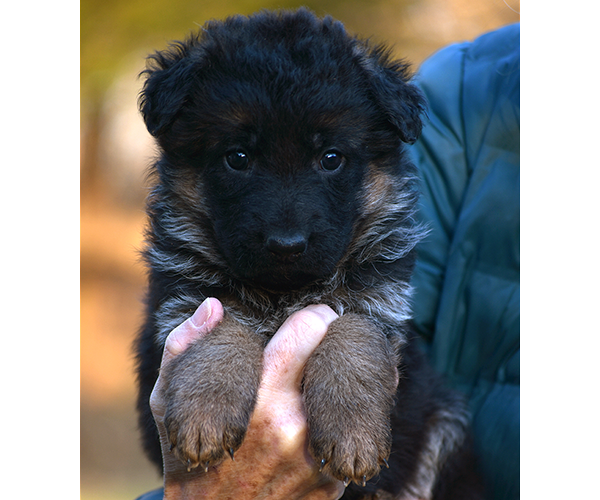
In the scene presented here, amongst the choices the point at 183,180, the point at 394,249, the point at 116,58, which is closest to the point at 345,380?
the point at 394,249

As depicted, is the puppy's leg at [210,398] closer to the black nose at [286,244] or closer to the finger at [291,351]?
the finger at [291,351]

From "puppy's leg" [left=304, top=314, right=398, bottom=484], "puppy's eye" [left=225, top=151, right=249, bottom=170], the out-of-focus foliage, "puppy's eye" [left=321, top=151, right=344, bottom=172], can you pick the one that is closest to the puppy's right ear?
"puppy's eye" [left=225, top=151, right=249, bottom=170]

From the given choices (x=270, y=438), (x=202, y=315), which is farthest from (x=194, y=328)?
(x=270, y=438)

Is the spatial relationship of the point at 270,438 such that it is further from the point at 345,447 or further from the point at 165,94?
the point at 165,94

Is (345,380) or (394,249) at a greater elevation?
(394,249)
